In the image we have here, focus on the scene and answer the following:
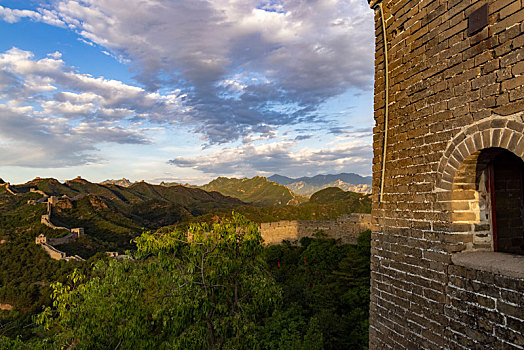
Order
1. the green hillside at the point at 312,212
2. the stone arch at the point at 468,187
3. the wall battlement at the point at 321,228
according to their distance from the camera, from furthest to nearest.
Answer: the green hillside at the point at 312,212
the wall battlement at the point at 321,228
the stone arch at the point at 468,187

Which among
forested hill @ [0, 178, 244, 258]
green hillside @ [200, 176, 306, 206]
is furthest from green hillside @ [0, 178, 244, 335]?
green hillside @ [200, 176, 306, 206]

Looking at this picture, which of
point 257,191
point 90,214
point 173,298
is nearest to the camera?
point 173,298

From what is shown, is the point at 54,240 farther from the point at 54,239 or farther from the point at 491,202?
the point at 491,202

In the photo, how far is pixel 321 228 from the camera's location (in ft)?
90.6

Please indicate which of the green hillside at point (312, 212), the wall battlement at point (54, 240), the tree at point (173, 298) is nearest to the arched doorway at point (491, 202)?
the tree at point (173, 298)

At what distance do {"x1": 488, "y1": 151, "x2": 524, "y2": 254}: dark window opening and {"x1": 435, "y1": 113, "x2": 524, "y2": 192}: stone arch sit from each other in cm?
38

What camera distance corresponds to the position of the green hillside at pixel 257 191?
95.1 meters

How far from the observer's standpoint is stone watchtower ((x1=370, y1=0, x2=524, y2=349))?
2.36 meters

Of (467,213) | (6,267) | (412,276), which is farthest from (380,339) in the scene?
(6,267)

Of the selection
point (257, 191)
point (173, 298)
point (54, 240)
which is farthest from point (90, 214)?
point (257, 191)

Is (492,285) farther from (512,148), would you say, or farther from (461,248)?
(512,148)

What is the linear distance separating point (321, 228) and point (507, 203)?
25.4 m

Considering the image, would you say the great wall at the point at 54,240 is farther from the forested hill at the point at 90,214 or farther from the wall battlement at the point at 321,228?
the wall battlement at the point at 321,228

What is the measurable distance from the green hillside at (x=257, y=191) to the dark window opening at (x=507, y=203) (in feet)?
269
